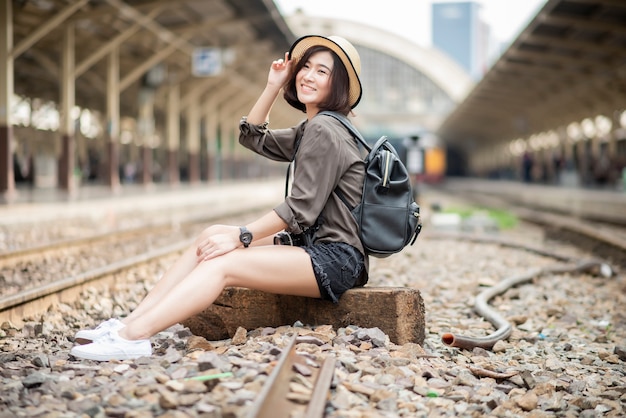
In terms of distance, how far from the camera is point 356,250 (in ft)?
12.5

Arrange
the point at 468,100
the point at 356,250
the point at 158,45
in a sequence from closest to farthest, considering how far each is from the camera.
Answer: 1. the point at 356,250
2. the point at 158,45
3. the point at 468,100

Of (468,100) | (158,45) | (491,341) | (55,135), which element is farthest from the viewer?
(468,100)

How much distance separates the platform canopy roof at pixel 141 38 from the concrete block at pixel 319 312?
1265 cm

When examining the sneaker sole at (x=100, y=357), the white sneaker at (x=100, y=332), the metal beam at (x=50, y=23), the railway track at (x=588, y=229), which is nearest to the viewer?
the sneaker sole at (x=100, y=357)

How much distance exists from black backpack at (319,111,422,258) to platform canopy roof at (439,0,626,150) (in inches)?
487

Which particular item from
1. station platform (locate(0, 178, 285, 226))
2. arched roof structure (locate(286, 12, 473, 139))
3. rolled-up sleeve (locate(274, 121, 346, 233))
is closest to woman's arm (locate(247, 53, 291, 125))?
rolled-up sleeve (locate(274, 121, 346, 233))

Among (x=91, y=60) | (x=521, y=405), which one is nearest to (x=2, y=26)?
(x=91, y=60)

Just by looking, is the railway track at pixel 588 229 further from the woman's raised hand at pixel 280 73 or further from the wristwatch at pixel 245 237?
the wristwatch at pixel 245 237

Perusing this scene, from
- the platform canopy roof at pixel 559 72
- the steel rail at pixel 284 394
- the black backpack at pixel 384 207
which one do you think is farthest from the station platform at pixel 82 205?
the steel rail at pixel 284 394

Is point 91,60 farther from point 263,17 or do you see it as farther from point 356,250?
point 356,250

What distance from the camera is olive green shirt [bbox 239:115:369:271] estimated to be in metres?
3.55

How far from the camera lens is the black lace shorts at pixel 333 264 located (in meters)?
3.72

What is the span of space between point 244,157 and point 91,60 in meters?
24.7

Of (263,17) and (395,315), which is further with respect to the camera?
(263,17)
